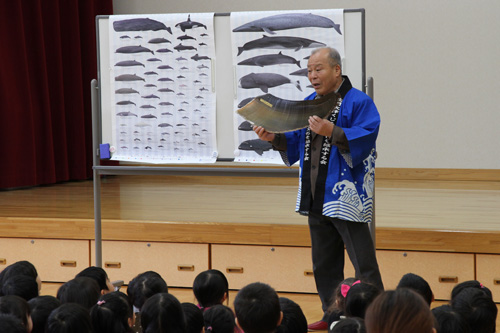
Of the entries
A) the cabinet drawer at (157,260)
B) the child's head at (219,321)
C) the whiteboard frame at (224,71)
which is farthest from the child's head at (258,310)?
the cabinet drawer at (157,260)

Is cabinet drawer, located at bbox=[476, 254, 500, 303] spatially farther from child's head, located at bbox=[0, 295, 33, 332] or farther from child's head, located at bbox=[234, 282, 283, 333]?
child's head, located at bbox=[0, 295, 33, 332]

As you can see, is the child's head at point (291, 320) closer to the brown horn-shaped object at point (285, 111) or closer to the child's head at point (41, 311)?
the child's head at point (41, 311)

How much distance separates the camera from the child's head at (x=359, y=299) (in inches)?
81.6

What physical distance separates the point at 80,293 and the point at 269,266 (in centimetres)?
154

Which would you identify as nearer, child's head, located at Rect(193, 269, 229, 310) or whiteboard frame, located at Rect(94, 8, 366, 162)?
child's head, located at Rect(193, 269, 229, 310)

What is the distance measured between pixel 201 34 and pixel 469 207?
2108 millimetres

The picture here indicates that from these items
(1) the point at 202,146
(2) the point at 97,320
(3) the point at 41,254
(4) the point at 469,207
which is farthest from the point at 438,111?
(2) the point at 97,320

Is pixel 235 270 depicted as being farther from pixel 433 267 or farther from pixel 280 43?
pixel 280 43

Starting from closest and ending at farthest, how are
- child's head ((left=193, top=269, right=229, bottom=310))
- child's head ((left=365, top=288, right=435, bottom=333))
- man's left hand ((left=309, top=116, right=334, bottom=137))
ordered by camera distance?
child's head ((left=365, top=288, right=435, bottom=333))
child's head ((left=193, top=269, right=229, bottom=310))
man's left hand ((left=309, top=116, right=334, bottom=137))

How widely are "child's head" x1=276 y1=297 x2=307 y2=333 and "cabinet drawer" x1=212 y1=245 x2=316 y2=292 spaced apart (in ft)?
5.02

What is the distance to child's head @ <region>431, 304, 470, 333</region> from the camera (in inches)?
74.0

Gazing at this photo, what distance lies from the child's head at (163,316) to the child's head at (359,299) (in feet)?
1.71

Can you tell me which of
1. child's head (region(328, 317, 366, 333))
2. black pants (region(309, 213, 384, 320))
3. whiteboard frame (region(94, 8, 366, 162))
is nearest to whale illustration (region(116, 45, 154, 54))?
whiteboard frame (region(94, 8, 366, 162))

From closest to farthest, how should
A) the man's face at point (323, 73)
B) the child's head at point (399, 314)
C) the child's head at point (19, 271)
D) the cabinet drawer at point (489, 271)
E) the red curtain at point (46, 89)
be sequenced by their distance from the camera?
the child's head at point (399, 314), the child's head at point (19, 271), the man's face at point (323, 73), the cabinet drawer at point (489, 271), the red curtain at point (46, 89)
